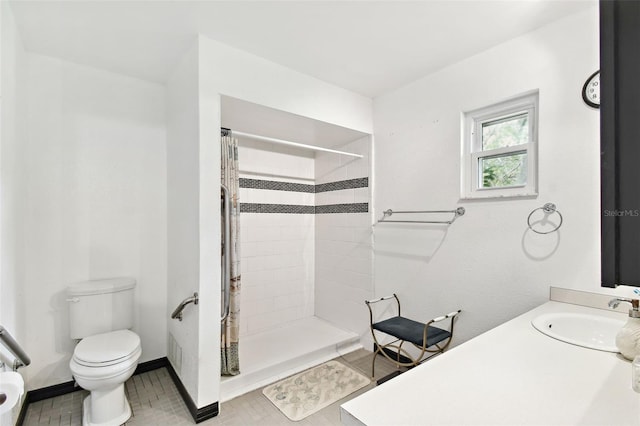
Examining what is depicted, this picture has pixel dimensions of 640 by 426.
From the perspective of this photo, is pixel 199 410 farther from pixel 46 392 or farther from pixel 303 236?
pixel 303 236

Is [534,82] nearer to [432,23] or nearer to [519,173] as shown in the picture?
[519,173]

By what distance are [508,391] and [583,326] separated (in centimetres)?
96

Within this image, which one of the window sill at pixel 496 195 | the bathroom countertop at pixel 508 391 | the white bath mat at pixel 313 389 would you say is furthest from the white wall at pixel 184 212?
the window sill at pixel 496 195

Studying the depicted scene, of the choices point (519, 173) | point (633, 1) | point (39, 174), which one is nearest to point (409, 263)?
point (519, 173)

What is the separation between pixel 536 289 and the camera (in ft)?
6.26

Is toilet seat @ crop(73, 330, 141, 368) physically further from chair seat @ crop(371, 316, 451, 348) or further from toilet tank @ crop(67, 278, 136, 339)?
chair seat @ crop(371, 316, 451, 348)

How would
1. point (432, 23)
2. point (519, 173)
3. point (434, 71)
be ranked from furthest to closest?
point (434, 71)
point (519, 173)
point (432, 23)

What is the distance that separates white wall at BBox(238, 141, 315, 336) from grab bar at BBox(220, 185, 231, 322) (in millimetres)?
906

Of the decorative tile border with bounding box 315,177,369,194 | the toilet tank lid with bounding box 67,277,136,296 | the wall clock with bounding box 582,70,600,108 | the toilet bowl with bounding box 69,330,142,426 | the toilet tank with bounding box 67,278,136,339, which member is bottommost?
the toilet bowl with bounding box 69,330,142,426

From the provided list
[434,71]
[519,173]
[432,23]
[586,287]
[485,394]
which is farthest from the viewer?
[434,71]

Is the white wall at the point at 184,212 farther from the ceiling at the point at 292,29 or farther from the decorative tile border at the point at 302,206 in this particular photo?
the decorative tile border at the point at 302,206

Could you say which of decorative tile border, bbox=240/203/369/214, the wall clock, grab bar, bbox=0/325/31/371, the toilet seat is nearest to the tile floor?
the toilet seat

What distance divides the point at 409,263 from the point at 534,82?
1.55 meters

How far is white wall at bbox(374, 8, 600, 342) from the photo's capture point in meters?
1.76
